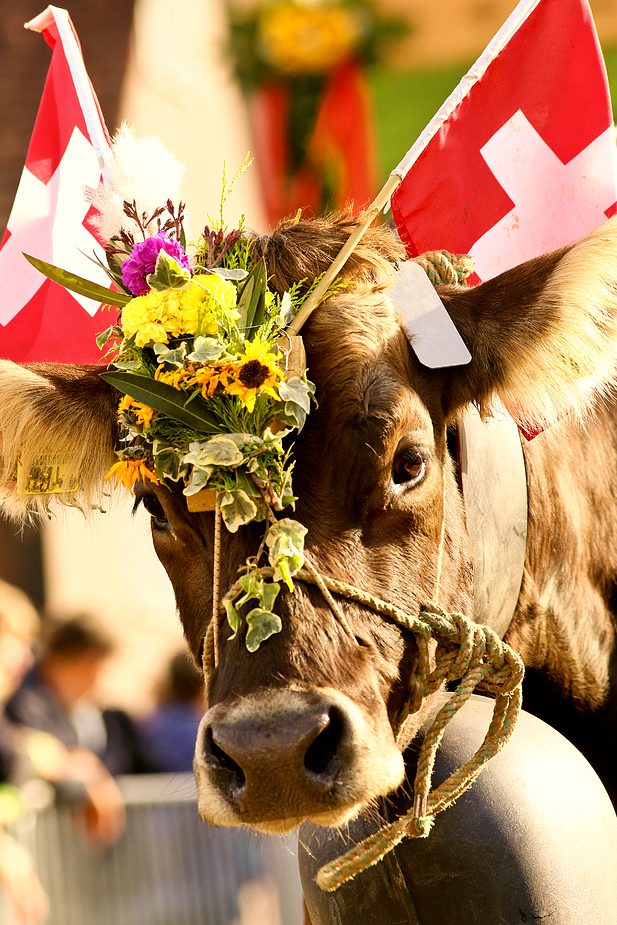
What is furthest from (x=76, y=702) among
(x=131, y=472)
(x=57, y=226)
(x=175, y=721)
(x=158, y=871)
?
(x=131, y=472)

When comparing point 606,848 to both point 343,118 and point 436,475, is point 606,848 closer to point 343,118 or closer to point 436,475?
point 436,475

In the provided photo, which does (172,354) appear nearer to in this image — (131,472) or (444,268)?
(131,472)

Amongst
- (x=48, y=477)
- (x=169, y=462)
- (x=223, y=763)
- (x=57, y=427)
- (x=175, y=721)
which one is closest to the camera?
(x=223, y=763)

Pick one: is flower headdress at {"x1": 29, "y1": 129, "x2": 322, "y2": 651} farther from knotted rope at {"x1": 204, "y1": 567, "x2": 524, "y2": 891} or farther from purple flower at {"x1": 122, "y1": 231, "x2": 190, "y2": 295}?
knotted rope at {"x1": 204, "y1": 567, "x2": 524, "y2": 891}

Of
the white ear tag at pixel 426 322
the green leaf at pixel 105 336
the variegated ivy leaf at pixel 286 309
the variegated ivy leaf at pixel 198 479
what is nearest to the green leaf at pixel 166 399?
the variegated ivy leaf at pixel 198 479

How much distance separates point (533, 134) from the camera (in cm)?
322

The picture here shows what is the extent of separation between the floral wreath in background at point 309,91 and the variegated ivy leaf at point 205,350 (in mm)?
4799

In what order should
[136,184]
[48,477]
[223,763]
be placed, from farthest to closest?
[48,477], [136,184], [223,763]

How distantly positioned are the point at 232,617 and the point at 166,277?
2.75ft

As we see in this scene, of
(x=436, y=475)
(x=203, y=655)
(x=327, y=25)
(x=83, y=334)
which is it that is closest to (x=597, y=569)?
(x=436, y=475)

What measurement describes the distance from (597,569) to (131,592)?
199 inches

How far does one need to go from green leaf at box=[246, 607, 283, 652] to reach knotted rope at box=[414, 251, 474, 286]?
1.09 m

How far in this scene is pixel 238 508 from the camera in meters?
2.22

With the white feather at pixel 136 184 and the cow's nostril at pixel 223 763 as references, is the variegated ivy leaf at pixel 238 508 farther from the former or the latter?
the white feather at pixel 136 184
